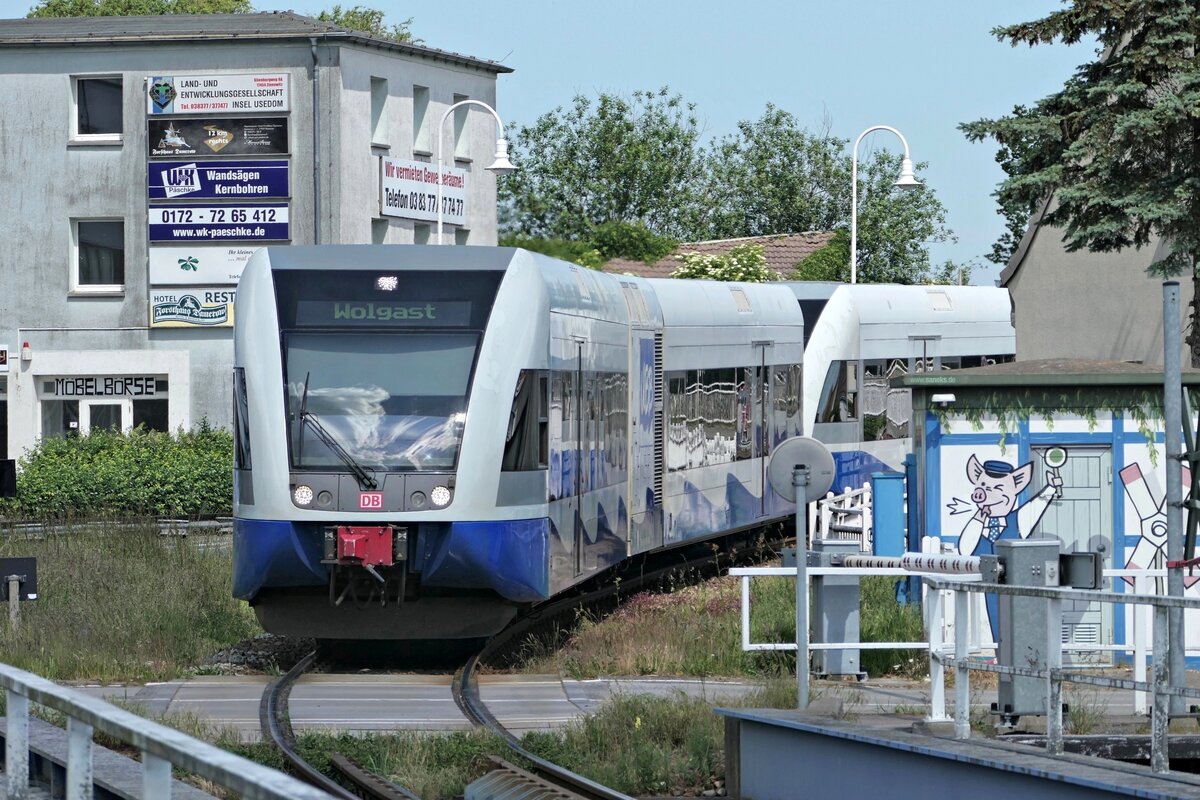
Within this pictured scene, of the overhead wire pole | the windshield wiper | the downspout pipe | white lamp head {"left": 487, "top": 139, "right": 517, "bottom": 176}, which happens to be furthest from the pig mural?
the downspout pipe

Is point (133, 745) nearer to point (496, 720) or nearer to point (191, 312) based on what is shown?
point (496, 720)

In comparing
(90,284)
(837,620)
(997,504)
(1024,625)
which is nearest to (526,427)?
(837,620)

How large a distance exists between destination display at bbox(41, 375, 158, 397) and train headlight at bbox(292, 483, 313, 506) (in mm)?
26615

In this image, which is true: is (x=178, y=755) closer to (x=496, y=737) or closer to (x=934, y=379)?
(x=496, y=737)

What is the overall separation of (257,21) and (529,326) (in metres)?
28.5

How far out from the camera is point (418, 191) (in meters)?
42.9

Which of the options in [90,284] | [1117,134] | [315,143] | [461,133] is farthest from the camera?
[461,133]

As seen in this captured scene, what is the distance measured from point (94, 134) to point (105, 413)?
18.6 ft

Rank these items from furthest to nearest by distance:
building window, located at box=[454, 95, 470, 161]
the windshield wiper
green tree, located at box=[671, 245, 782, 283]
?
green tree, located at box=[671, 245, 782, 283], building window, located at box=[454, 95, 470, 161], the windshield wiper

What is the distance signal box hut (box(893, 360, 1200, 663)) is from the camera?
631 inches

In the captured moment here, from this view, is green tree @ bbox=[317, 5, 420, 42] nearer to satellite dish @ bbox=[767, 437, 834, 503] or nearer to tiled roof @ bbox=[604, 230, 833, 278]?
tiled roof @ bbox=[604, 230, 833, 278]

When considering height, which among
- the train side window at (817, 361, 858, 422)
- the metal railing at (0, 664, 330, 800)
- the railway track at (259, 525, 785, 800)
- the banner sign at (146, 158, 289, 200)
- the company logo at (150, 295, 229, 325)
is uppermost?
the banner sign at (146, 158, 289, 200)

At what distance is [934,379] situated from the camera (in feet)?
54.6

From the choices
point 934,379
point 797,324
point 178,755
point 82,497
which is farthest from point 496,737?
point 82,497
